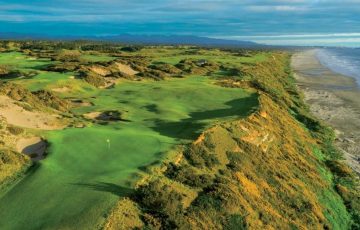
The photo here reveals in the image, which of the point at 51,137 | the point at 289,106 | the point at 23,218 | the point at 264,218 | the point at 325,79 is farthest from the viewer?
the point at 325,79

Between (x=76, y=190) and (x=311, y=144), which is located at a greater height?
(x=76, y=190)

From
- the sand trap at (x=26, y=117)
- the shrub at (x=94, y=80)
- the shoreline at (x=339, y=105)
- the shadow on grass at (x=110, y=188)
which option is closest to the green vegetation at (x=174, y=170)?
the shadow on grass at (x=110, y=188)

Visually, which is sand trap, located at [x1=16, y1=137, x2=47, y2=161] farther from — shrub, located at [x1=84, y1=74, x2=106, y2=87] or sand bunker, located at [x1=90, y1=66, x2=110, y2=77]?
sand bunker, located at [x1=90, y1=66, x2=110, y2=77]

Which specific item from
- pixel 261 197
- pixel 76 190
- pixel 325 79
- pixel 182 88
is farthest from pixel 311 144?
pixel 325 79

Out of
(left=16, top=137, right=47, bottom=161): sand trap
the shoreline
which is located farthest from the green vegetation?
the shoreline

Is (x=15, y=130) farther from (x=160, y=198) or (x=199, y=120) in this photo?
(x=199, y=120)

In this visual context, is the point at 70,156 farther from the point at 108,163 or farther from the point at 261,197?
the point at 261,197
